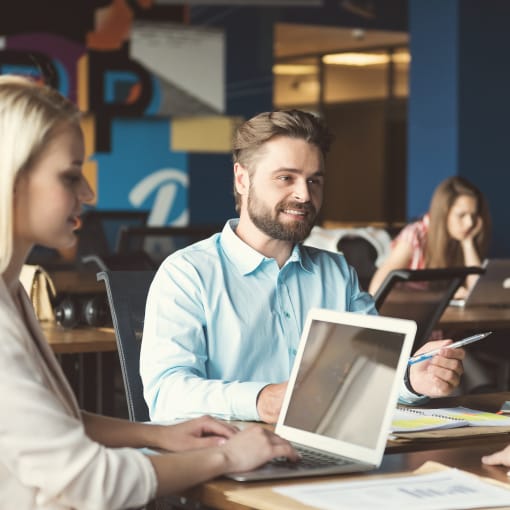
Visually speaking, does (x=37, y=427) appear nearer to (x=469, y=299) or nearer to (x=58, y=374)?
(x=58, y=374)

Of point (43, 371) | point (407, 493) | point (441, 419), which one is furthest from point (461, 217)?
point (43, 371)

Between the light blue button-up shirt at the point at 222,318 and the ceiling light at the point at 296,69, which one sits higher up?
the ceiling light at the point at 296,69

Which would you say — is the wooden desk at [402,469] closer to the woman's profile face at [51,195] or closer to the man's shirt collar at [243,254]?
the woman's profile face at [51,195]

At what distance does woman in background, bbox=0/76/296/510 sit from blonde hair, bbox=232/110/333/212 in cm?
98

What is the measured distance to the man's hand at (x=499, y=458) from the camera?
1872 mm

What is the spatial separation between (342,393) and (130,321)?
97 cm

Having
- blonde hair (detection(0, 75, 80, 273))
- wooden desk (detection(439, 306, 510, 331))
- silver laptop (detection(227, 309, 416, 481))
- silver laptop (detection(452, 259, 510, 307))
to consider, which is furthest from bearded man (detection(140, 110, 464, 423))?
silver laptop (detection(452, 259, 510, 307))

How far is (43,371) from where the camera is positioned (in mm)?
1637

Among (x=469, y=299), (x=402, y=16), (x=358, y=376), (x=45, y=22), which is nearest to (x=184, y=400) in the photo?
(x=358, y=376)

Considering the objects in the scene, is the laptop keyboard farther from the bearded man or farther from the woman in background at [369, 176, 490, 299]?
the woman in background at [369, 176, 490, 299]

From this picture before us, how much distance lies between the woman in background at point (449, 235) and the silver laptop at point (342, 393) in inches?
143

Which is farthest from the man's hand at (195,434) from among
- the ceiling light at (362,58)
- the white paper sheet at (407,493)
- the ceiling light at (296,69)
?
the ceiling light at (296,69)

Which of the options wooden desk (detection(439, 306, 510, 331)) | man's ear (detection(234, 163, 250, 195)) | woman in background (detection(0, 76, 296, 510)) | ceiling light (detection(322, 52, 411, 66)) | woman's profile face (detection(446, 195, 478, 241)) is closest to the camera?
woman in background (detection(0, 76, 296, 510))

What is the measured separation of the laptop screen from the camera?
186cm
